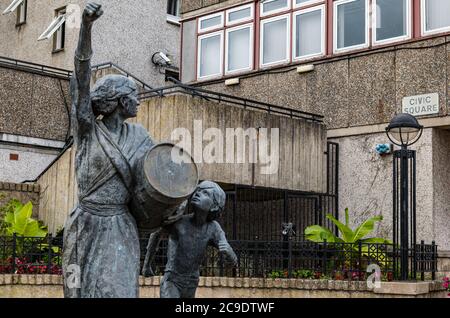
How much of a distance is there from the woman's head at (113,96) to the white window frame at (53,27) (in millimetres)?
18353

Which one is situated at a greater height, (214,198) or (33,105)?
(33,105)

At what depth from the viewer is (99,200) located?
4711 millimetres

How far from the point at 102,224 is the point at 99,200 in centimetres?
15

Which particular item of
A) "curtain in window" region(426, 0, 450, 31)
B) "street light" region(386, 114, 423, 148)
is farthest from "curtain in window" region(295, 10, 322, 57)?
"street light" region(386, 114, 423, 148)

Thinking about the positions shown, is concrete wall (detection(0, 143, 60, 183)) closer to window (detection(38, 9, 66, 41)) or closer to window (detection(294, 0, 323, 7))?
window (detection(38, 9, 66, 41))

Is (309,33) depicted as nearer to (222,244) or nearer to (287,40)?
(287,40)

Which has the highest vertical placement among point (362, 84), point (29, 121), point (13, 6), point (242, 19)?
point (13, 6)

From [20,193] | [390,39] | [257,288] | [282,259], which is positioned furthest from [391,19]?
[20,193]

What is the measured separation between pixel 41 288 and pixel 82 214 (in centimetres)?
712

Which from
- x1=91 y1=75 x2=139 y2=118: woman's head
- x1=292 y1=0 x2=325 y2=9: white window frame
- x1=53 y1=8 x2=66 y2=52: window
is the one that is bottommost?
x1=91 y1=75 x2=139 y2=118: woman's head

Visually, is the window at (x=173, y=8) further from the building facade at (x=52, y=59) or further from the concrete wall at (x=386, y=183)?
the concrete wall at (x=386, y=183)

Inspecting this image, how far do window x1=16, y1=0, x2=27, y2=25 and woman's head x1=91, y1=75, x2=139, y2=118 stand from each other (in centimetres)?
2155

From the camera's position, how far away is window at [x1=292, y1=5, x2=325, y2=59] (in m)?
17.4

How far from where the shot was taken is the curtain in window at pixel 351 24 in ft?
54.7
